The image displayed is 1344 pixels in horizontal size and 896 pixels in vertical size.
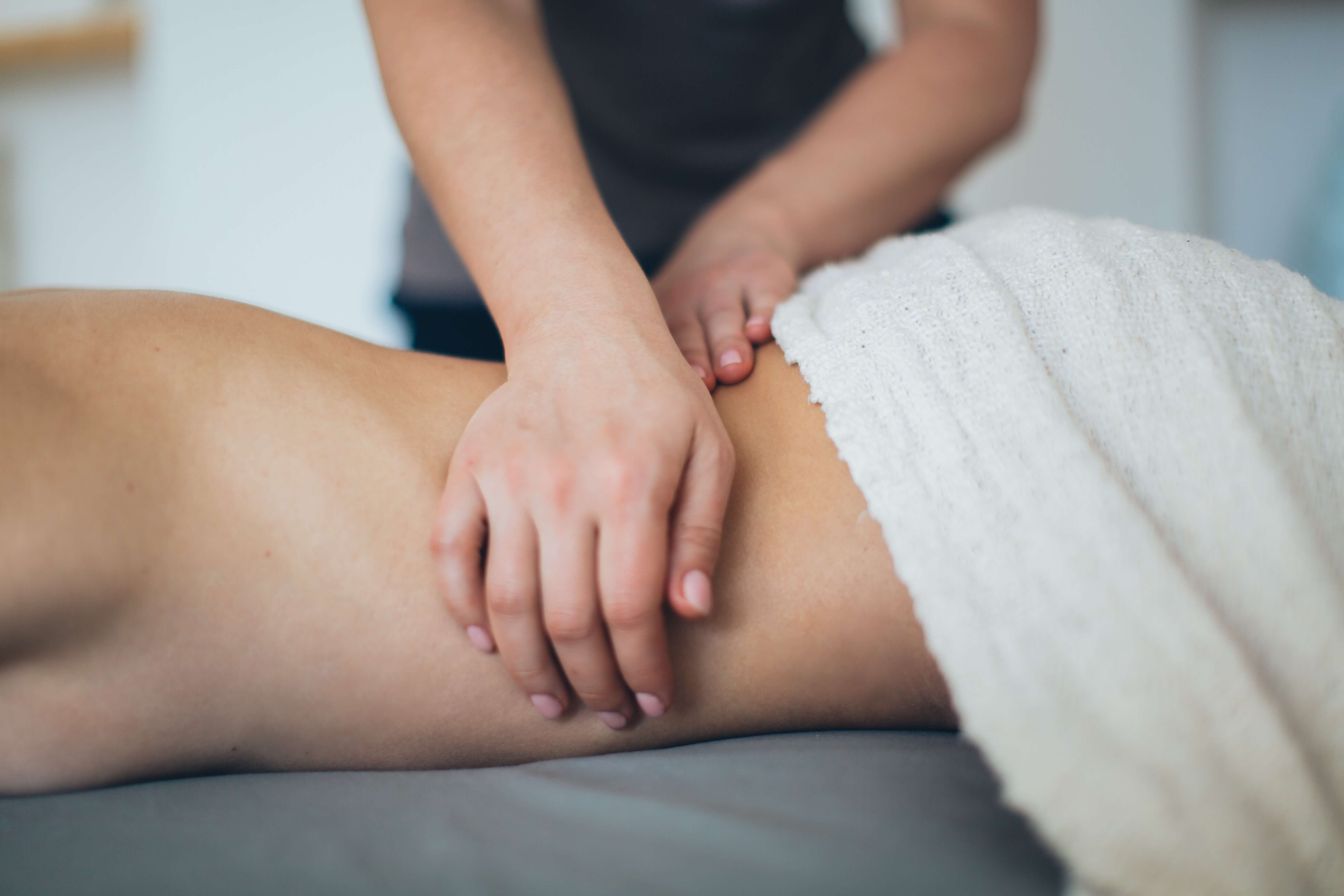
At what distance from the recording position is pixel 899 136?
32.4 inches

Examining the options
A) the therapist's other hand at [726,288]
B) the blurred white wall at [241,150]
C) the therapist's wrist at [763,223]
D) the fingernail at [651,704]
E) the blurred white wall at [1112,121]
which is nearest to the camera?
the fingernail at [651,704]

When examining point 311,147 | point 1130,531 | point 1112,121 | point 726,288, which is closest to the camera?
point 1130,531

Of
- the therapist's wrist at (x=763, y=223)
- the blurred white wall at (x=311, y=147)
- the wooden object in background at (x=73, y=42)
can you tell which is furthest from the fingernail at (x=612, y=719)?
the wooden object in background at (x=73, y=42)

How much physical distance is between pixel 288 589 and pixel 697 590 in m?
0.23

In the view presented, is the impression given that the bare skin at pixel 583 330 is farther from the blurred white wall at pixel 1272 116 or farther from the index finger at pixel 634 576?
the blurred white wall at pixel 1272 116

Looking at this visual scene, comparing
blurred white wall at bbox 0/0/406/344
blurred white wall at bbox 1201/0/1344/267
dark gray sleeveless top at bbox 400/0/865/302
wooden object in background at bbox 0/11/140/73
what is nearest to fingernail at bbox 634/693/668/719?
dark gray sleeveless top at bbox 400/0/865/302

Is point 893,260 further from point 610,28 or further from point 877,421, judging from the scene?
point 610,28

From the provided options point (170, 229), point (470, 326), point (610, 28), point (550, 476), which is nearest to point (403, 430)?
point (550, 476)

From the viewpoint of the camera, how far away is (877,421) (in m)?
0.42

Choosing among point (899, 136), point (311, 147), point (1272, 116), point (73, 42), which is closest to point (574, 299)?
point (899, 136)

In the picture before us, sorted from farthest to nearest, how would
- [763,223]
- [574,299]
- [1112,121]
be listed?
[1112,121], [763,223], [574,299]

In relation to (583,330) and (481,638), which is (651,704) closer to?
(481,638)

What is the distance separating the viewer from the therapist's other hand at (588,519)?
0.38m

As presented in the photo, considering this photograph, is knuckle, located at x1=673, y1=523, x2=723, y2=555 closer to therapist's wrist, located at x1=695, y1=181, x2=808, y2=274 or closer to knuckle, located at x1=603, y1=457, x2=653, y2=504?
knuckle, located at x1=603, y1=457, x2=653, y2=504
